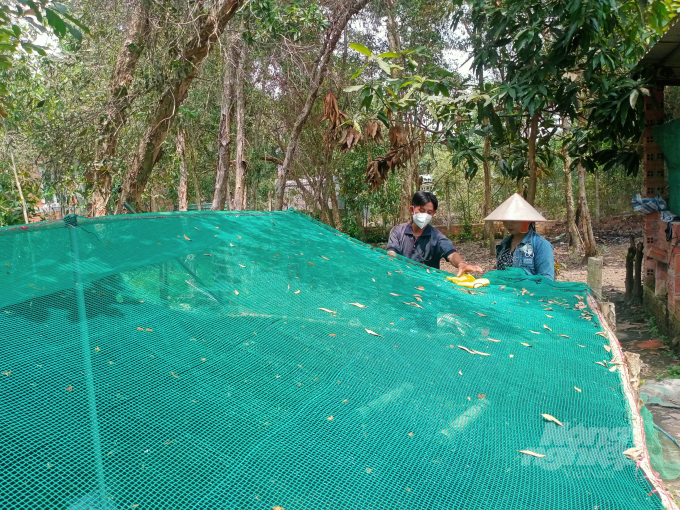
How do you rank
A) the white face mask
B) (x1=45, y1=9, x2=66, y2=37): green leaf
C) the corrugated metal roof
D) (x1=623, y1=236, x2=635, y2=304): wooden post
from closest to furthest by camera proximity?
1. (x1=45, y1=9, x2=66, y2=37): green leaf
2. the white face mask
3. the corrugated metal roof
4. (x1=623, y1=236, x2=635, y2=304): wooden post

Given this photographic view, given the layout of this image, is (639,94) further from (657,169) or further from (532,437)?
(532,437)

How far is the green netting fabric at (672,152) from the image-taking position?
4.21 meters

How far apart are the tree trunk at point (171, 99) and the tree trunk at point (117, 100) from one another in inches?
13.1

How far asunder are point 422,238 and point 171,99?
86.4 inches

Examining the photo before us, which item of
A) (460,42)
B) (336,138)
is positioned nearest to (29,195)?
(336,138)

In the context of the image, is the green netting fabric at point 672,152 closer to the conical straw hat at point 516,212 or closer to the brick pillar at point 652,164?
the brick pillar at point 652,164

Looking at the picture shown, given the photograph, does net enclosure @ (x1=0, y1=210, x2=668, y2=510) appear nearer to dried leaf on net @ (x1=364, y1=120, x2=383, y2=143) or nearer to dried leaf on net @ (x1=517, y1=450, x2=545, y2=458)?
dried leaf on net @ (x1=517, y1=450, x2=545, y2=458)

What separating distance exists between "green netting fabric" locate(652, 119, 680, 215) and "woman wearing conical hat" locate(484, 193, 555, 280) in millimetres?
1726

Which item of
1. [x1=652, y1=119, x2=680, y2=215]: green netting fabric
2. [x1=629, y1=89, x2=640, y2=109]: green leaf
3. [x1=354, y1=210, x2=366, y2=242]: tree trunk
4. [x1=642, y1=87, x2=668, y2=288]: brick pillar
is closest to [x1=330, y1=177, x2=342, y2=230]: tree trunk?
[x1=354, y1=210, x2=366, y2=242]: tree trunk

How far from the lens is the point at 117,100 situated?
4.32 metres

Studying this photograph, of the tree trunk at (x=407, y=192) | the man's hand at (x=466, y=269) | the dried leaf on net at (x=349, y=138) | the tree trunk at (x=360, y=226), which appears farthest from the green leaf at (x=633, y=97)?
the tree trunk at (x=360, y=226)

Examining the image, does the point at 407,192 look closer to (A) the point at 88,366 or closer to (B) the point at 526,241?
(B) the point at 526,241

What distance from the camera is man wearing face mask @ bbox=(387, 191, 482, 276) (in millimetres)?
3412

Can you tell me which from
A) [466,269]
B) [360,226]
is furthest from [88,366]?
[360,226]
